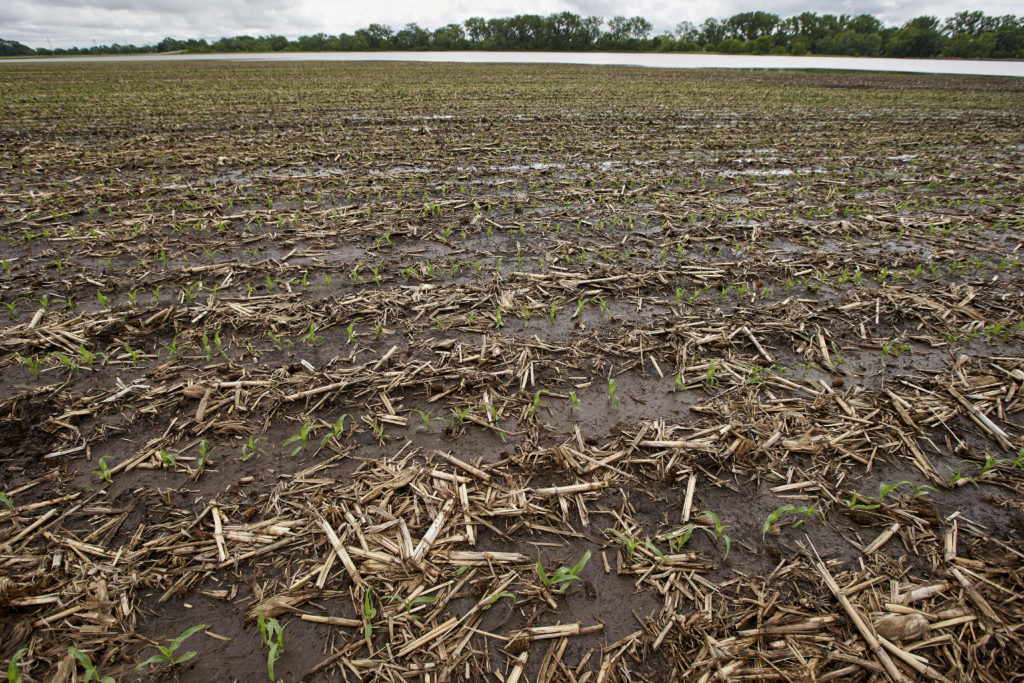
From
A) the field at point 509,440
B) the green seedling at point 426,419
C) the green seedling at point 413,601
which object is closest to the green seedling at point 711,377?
the field at point 509,440

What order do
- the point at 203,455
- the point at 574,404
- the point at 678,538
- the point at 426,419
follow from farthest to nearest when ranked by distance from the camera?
1. the point at 574,404
2. the point at 426,419
3. the point at 203,455
4. the point at 678,538

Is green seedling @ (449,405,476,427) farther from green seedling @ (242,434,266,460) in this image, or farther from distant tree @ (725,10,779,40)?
distant tree @ (725,10,779,40)

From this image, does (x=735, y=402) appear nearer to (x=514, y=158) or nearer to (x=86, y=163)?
(x=514, y=158)

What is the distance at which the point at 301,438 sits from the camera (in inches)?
130

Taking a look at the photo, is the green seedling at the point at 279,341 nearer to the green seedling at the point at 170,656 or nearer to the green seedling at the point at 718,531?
the green seedling at the point at 170,656

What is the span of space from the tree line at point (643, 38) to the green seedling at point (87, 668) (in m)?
120

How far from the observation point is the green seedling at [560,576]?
241 cm

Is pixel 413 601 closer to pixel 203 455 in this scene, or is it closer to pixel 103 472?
pixel 203 455

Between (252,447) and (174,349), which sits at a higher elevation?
(174,349)

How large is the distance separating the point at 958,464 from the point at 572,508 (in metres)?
2.58

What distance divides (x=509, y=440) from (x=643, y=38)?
427 feet

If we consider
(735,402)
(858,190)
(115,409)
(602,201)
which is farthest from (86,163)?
(858,190)

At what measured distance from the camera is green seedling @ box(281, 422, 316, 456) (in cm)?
325

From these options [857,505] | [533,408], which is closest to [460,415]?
[533,408]
